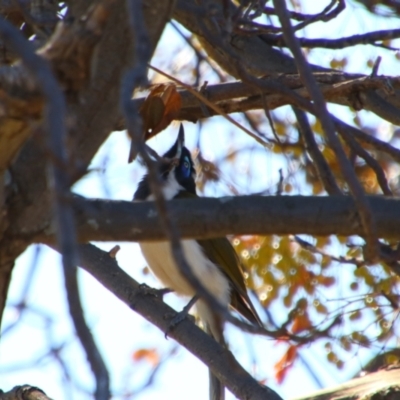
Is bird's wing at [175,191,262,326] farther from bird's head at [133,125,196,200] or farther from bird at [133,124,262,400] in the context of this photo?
bird's head at [133,125,196,200]

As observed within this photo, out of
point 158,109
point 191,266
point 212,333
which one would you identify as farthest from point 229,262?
point 158,109

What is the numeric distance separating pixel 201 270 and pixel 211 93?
8.39 feet

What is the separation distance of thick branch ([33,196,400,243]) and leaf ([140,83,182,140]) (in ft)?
3.49

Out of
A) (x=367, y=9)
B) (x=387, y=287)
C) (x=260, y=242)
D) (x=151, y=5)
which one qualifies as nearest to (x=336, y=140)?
(x=151, y=5)

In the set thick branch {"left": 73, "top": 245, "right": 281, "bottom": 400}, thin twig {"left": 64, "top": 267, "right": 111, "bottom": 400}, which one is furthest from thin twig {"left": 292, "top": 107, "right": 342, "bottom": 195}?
thin twig {"left": 64, "top": 267, "right": 111, "bottom": 400}

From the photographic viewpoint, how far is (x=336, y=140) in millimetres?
1854

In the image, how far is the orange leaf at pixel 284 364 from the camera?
544 cm

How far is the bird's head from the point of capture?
6055 mm

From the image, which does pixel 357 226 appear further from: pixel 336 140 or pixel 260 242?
pixel 260 242

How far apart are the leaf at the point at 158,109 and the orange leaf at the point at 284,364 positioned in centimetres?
262

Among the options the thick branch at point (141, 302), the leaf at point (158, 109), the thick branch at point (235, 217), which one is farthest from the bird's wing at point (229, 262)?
the thick branch at point (235, 217)

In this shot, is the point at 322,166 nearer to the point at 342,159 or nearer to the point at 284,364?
the point at 342,159

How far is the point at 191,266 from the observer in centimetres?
585

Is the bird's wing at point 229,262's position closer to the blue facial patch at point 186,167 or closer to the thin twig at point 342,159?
the blue facial patch at point 186,167
